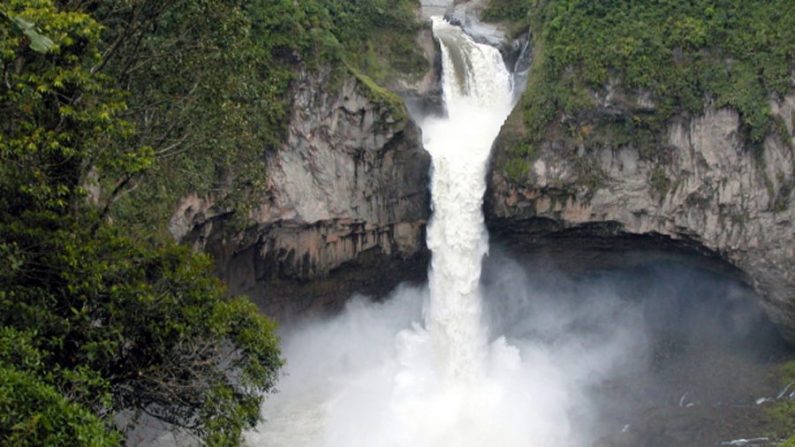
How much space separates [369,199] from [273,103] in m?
4.67

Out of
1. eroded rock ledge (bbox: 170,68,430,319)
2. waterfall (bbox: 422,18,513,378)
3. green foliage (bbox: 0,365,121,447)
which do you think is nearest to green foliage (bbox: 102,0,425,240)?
eroded rock ledge (bbox: 170,68,430,319)

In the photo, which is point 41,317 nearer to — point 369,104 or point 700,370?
point 369,104

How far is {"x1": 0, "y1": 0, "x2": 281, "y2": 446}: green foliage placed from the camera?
938 cm

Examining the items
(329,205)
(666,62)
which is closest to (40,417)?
(329,205)

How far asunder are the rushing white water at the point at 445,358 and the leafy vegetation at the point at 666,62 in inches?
95.3

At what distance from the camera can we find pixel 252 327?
12.2 m

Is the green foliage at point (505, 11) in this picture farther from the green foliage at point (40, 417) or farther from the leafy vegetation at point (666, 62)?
the green foliage at point (40, 417)

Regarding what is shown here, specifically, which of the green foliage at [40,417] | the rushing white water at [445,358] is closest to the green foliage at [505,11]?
the rushing white water at [445,358]

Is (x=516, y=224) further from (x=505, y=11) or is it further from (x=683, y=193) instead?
(x=505, y=11)

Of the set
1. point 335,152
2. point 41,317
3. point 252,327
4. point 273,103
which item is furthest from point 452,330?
point 41,317

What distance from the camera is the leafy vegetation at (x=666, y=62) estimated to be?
78.0ft

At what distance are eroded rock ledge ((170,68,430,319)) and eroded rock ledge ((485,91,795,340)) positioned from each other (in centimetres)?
314

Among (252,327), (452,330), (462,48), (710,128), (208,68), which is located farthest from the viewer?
(462,48)

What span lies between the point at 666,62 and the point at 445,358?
39.0 feet
